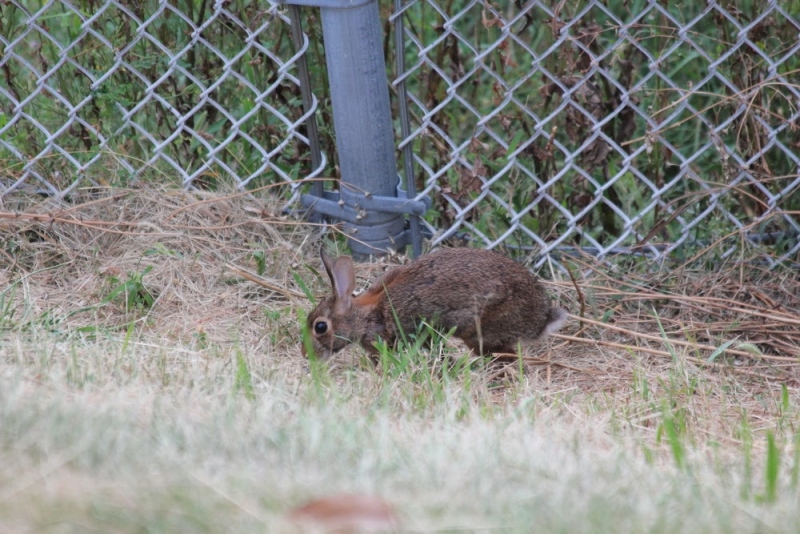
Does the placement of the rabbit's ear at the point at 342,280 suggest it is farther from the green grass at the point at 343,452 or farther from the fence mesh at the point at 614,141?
the fence mesh at the point at 614,141

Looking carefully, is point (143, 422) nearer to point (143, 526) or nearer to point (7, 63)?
point (143, 526)

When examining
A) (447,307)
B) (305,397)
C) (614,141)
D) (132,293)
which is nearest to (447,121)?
(614,141)

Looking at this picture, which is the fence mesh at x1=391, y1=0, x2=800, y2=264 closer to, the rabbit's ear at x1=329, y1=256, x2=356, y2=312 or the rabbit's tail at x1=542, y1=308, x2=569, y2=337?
the rabbit's tail at x1=542, y1=308, x2=569, y2=337

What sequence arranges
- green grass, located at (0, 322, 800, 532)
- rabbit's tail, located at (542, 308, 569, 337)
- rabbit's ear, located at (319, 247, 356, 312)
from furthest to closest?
rabbit's tail, located at (542, 308, 569, 337), rabbit's ear, located at (319, 247, 356, 312), green grass, located at (0, 322, 800, 532)

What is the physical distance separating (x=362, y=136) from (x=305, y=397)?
1630 millimetres

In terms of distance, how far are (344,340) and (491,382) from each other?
63 centimetres

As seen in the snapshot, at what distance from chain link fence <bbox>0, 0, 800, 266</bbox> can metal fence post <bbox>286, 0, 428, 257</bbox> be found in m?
0.11

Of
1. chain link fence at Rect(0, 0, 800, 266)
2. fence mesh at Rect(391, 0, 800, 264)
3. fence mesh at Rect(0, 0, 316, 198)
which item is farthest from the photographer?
fence mesh at Rect(0, 0, 316, 198)

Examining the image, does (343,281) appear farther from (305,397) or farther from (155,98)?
(155,98)

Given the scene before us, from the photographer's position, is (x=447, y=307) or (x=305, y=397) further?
(x=447, y=307)

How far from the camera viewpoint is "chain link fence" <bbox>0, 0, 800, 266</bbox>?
15.0 ft

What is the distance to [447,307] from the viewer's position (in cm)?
420

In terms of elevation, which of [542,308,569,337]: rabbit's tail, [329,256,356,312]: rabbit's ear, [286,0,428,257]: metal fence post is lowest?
[542,308,569,337]: rabbit's tail

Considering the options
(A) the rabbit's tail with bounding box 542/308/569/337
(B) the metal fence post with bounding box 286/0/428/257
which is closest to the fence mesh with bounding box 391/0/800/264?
(B) the metal fence post with bounding box 286/0/428/257
